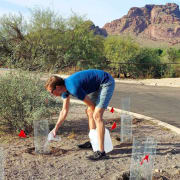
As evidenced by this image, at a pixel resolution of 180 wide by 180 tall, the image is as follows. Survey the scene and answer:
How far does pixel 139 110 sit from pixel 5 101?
4.33 metres

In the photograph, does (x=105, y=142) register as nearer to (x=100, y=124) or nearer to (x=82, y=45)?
(x=100, y=124)

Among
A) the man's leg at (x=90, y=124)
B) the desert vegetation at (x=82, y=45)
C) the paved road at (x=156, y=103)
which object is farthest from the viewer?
the desert vegetation at (x=82, y=45)

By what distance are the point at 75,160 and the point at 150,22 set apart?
169 m

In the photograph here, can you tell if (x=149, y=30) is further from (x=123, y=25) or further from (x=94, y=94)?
(x=94, y=94)

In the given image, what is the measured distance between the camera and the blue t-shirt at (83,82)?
3754 mm

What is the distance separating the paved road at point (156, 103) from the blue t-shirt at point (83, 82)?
315 centimetres

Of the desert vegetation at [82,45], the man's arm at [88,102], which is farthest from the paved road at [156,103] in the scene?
the desert vegetation at [82,45]

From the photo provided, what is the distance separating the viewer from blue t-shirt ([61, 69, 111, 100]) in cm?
375

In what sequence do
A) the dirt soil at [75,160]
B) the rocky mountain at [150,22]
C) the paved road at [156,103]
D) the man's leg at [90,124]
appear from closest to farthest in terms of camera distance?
1. the dirt soil at [75,160]
2. the man's leg at [90,124]
3. the paved road at [156,103]
4. the rocky mountain at [150,22]

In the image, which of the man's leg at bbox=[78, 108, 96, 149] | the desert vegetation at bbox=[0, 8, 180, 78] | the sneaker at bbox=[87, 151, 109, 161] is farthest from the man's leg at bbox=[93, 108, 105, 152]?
the desert vegetation at bbox=[0, 8, 180, 78]

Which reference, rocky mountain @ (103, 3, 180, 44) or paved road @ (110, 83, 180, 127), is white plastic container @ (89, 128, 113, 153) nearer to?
paved road @ (110, 83, 180, 127)

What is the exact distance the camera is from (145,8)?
577 feet

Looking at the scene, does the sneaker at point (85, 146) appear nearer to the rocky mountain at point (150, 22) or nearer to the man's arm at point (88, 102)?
the man's arm at point (88, 102)

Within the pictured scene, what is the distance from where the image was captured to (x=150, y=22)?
540 feet
